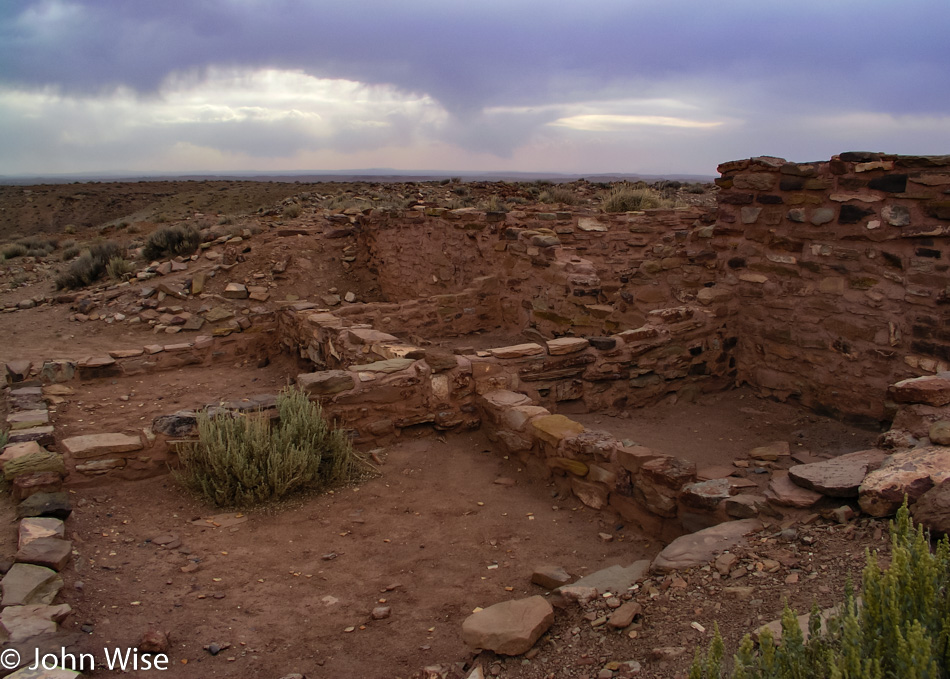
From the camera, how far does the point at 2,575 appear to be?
9.66 feet

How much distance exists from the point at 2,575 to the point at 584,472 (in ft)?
10.2

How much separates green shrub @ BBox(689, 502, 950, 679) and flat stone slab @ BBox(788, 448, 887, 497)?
1.17 m

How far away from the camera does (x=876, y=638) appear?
4.96 feet

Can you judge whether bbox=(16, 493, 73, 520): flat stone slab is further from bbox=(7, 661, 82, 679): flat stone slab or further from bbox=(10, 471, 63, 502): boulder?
bbox=(7, 661, 82, 679): flat stone slab

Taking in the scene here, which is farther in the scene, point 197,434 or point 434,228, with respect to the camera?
point 434,228

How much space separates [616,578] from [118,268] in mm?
11169

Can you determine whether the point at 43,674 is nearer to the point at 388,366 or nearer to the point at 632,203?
the point at 388,366

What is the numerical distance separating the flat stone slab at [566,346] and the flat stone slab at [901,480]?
9.05 ft

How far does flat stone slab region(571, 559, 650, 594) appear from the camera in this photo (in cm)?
278

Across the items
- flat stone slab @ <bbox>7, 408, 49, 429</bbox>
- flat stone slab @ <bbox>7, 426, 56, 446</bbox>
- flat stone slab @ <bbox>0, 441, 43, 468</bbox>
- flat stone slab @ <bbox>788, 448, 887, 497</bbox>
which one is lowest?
flat stone slab @ <bbox>7, 408, 49, 429</bbox>

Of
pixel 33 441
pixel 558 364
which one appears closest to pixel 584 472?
pixel 558 364

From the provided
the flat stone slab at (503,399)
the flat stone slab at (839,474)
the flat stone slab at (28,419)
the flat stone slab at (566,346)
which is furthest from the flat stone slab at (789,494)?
the flat stone slab at (28,419)

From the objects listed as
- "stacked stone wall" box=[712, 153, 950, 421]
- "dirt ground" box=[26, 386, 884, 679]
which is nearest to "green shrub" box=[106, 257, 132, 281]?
"dirt ground" box=[26, 386, 884, 679]

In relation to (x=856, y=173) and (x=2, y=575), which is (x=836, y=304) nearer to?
(x=856, y=173)
